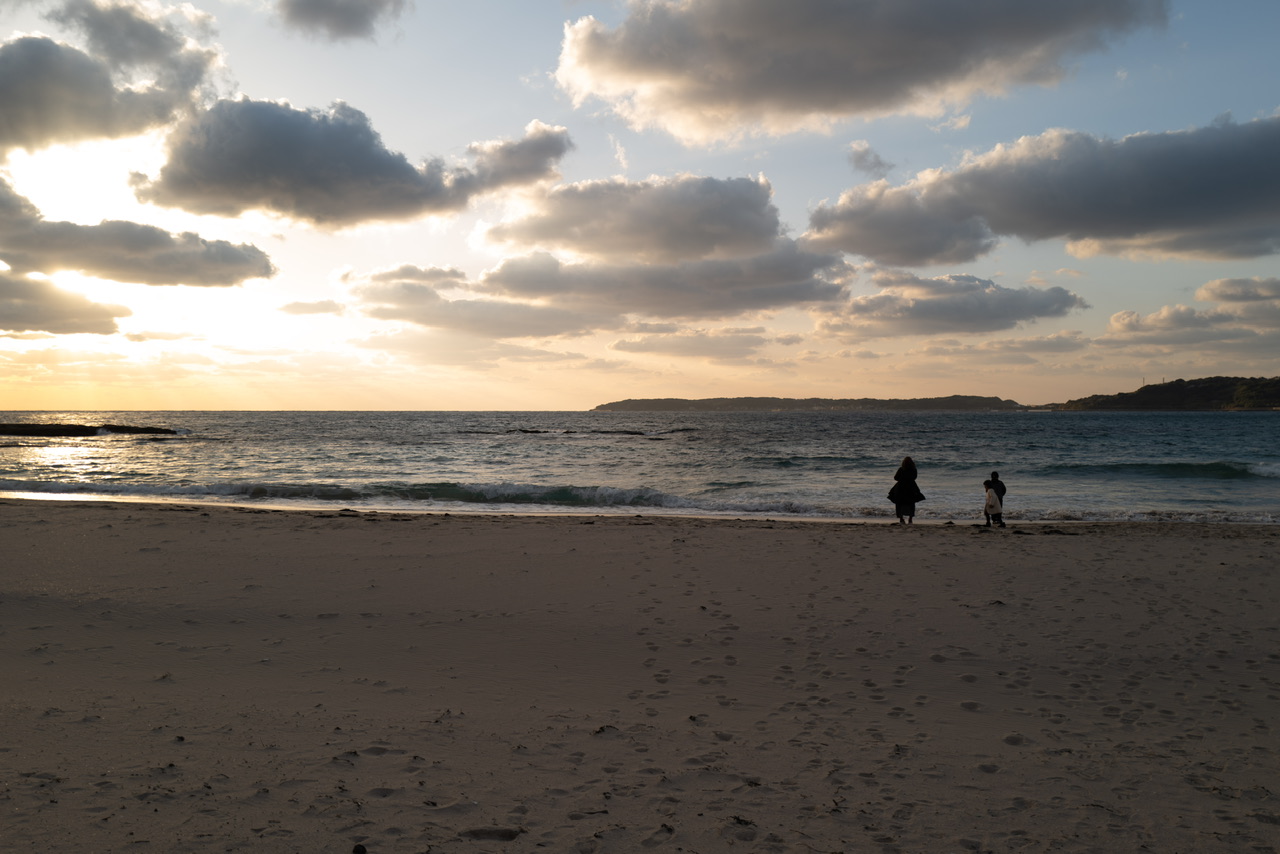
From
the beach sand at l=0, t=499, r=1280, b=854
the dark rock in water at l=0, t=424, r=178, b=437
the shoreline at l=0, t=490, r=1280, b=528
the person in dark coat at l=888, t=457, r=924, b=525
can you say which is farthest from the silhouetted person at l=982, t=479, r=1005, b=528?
the dark rock in water at l=0, t=424, r=178, b=437

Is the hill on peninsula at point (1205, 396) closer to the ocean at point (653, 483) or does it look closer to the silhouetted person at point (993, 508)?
the ocean at point (653, 483)

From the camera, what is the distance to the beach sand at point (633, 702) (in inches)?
160

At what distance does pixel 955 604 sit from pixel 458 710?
20.9ft

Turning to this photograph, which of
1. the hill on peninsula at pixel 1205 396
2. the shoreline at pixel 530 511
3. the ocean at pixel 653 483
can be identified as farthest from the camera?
the hill on peninsula at pixel 1205 396

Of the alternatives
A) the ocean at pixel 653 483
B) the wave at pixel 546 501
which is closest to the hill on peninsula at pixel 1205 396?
the ocean at pixel 653 483

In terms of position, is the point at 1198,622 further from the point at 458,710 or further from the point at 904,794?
the point at 458,710

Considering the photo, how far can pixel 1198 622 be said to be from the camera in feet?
26.7

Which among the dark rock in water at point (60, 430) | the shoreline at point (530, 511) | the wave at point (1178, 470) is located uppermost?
the dark rock in water at point (60, 430)

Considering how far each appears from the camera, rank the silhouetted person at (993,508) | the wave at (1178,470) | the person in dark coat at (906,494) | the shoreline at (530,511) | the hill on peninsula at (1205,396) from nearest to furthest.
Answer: the silhouetted person at (993,508) < the person in dark coat at (906,494) < the shoreline at (530,511) < the wave at (1178,470) < the hill on peninsula at (1205,396)

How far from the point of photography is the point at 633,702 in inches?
231

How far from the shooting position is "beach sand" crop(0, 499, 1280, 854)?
4.06 meters

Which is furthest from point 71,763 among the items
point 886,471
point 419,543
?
point 886,471

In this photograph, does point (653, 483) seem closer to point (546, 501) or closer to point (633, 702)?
point (546, 501)

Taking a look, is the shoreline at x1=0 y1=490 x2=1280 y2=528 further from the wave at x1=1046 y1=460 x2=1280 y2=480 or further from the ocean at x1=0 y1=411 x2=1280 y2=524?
the wave at x1=1046 y1=460 x2=1280 y2=480
